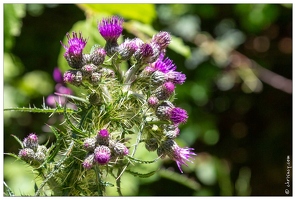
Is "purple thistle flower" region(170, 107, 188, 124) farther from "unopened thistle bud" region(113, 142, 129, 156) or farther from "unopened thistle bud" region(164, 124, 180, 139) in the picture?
"unopened thistle bud" region(113, 142, 129, 156)

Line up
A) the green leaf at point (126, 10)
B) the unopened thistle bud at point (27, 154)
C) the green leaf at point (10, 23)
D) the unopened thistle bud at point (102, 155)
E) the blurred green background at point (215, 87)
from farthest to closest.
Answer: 1. the blurred green background at point (215, 87)
2. the green leaf at point (126, 10)
3. the green leaf at point (10, 23)
4. the unopened thistle bud at point (27, 154)
5. the unopened thistle bud at point (102, 155)

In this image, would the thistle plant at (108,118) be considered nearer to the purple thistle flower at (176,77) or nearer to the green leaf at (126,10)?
the purple thistle flower at (176,77)

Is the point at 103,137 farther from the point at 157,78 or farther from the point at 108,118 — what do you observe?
the point at 157,78

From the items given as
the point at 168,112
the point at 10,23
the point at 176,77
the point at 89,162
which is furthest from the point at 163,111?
the point at 10,23

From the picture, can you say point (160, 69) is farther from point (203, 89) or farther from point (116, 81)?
point (203, 89)

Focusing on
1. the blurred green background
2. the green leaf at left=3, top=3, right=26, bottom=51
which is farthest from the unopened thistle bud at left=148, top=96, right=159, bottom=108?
the blurred green background

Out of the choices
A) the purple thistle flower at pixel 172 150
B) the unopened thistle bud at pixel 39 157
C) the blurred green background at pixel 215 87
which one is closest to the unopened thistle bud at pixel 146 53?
the purple thistle flower at pixel 172 150
